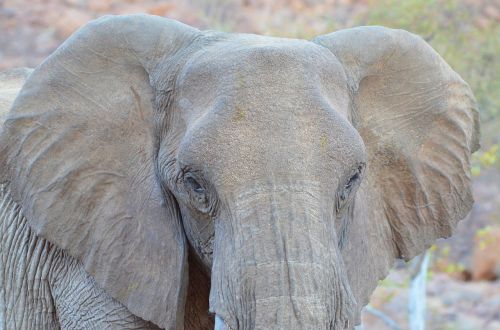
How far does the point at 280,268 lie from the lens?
3459mm

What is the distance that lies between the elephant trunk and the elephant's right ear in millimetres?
527

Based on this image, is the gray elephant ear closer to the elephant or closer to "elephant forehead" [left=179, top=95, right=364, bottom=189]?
the elephant

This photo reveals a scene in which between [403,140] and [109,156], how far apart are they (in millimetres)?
977

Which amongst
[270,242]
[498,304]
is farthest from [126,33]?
[498,304]

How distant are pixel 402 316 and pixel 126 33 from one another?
753 centimetres

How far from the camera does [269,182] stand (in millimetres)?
3570

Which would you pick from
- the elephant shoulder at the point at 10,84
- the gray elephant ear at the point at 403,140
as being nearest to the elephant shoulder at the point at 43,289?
the elephant shoulder at the point at 10,84

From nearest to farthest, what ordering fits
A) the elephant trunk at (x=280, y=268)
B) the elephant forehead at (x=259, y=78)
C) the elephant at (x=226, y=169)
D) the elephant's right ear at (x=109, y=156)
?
the elephant trunk at (x=280, y=268)
the elephant at (x=226, y=169)
the elephant forehead at (x=259, y=78)
the elephant's right ear at (x=109, y=156)

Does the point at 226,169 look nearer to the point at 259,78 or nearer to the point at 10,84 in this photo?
the point at 259,78

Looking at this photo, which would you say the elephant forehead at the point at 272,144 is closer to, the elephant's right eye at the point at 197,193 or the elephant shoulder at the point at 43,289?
the elephant's right eye at the point at 197,193

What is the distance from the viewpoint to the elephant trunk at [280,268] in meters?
3.42

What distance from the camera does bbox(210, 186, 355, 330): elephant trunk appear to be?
3.42 meters

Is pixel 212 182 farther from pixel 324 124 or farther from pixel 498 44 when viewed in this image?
pixel 498 44

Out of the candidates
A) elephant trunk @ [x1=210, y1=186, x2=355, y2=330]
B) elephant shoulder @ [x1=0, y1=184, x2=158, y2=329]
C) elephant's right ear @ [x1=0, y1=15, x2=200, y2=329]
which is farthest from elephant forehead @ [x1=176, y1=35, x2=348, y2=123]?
elephant shoulder @ [x1=0, y1=184, x2=158, y2=329]
